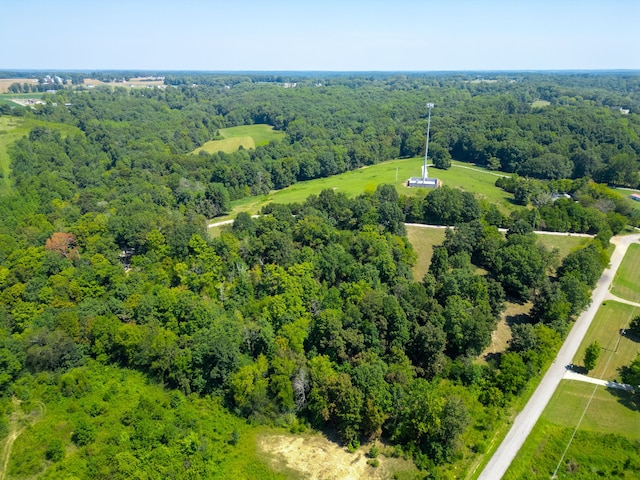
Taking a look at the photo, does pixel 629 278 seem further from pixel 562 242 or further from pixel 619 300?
pixel 562 242

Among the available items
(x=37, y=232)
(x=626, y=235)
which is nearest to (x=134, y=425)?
(x=37, y=232)

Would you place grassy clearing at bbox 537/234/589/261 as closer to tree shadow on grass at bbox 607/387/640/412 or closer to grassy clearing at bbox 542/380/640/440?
tree shadow on grass at bbox 607/387/640/412

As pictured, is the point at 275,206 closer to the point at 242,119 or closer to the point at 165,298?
the point at 165,298

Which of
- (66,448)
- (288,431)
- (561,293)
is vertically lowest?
(288,431)

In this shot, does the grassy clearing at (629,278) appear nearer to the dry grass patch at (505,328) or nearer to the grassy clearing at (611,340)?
the grassy clearing at (611,340)

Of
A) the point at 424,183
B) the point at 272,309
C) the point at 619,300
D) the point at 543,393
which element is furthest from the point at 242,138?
the point at 543,393

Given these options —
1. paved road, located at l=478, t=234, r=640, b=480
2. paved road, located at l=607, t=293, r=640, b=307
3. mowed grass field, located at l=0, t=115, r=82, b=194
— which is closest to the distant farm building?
paved road, located at l=478, t=234, r=640, b=480

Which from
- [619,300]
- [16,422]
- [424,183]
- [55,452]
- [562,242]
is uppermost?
[424,183]
